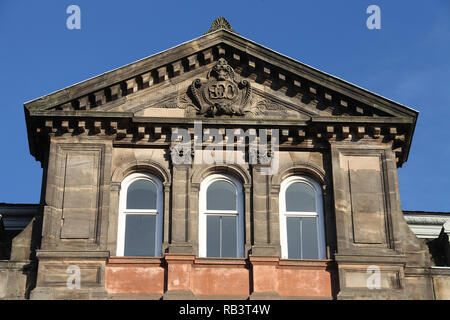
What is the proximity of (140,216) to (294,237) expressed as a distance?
12.7 ft

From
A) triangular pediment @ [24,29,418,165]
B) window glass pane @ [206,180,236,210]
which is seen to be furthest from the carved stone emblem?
window glass pane @ [206,180,236,210]

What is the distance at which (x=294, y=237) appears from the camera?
84.0 ft

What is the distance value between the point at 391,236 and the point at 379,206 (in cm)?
89

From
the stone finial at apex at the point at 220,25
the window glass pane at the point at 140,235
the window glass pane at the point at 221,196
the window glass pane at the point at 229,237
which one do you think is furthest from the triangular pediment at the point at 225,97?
the window glass pane at the point at 229,237

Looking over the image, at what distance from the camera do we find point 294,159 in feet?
86.5

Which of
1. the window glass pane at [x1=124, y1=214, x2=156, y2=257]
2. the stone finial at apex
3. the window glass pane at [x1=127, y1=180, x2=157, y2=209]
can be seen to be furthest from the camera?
the stone finial at apex

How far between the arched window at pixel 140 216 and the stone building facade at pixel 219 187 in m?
0.03

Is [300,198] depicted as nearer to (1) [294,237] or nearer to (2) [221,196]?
(1) [294,237]

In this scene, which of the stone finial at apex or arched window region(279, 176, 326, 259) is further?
the stone finial at apex

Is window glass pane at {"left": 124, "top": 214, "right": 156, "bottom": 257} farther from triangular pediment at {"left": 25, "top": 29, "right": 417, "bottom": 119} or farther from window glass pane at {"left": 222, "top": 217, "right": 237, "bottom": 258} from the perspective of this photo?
triangular pediment at {"left": 25, "top": 29, "right": 417, "bottom": 119}

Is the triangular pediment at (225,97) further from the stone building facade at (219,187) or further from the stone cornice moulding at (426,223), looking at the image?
the stone cornice moulding at (426,223)

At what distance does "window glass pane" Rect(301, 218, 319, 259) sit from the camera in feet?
83.2

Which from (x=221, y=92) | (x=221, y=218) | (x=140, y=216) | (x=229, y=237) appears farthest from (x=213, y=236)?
(x=221, y=92)

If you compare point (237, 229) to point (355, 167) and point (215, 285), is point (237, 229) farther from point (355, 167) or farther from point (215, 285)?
point (355, 167)
